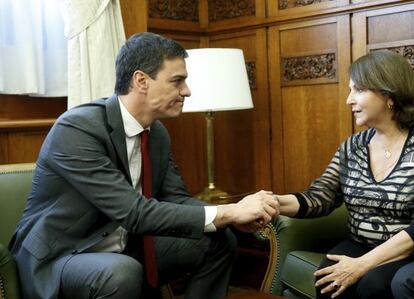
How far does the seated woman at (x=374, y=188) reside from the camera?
1888 millimetres

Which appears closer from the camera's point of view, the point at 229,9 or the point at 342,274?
the point at 342,274

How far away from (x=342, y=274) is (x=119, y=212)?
0.74m

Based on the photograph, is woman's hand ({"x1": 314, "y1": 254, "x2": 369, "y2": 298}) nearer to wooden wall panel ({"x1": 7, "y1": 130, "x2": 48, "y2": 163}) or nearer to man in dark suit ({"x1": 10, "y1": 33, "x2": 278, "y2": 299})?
man in dark suit ({"x1": 10, "y1": 33, "x2": 278, "y2": 299})

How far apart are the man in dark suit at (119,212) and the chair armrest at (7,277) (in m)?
0.04

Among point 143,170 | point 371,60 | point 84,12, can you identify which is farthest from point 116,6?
point 371,60

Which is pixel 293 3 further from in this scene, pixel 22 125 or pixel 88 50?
pixel 22 125

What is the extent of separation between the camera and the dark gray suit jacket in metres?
1.81

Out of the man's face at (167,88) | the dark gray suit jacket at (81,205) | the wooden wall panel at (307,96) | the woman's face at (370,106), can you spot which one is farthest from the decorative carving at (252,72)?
the dark gray suit jacket at (81,205)

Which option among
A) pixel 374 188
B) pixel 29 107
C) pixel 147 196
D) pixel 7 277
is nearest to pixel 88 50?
pixel 29 107

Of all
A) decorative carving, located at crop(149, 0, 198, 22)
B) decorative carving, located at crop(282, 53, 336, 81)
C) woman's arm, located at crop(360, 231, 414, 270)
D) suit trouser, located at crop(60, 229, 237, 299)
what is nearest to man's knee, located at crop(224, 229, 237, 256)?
suit trouser, located at crop(60, 229, 237, 299)

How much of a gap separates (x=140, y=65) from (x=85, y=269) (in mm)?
685

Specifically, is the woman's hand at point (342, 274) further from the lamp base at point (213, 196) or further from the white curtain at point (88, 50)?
the white curtain at point (88, 50)

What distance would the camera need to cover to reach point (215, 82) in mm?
2773

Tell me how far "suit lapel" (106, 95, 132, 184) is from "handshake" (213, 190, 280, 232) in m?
0.35
